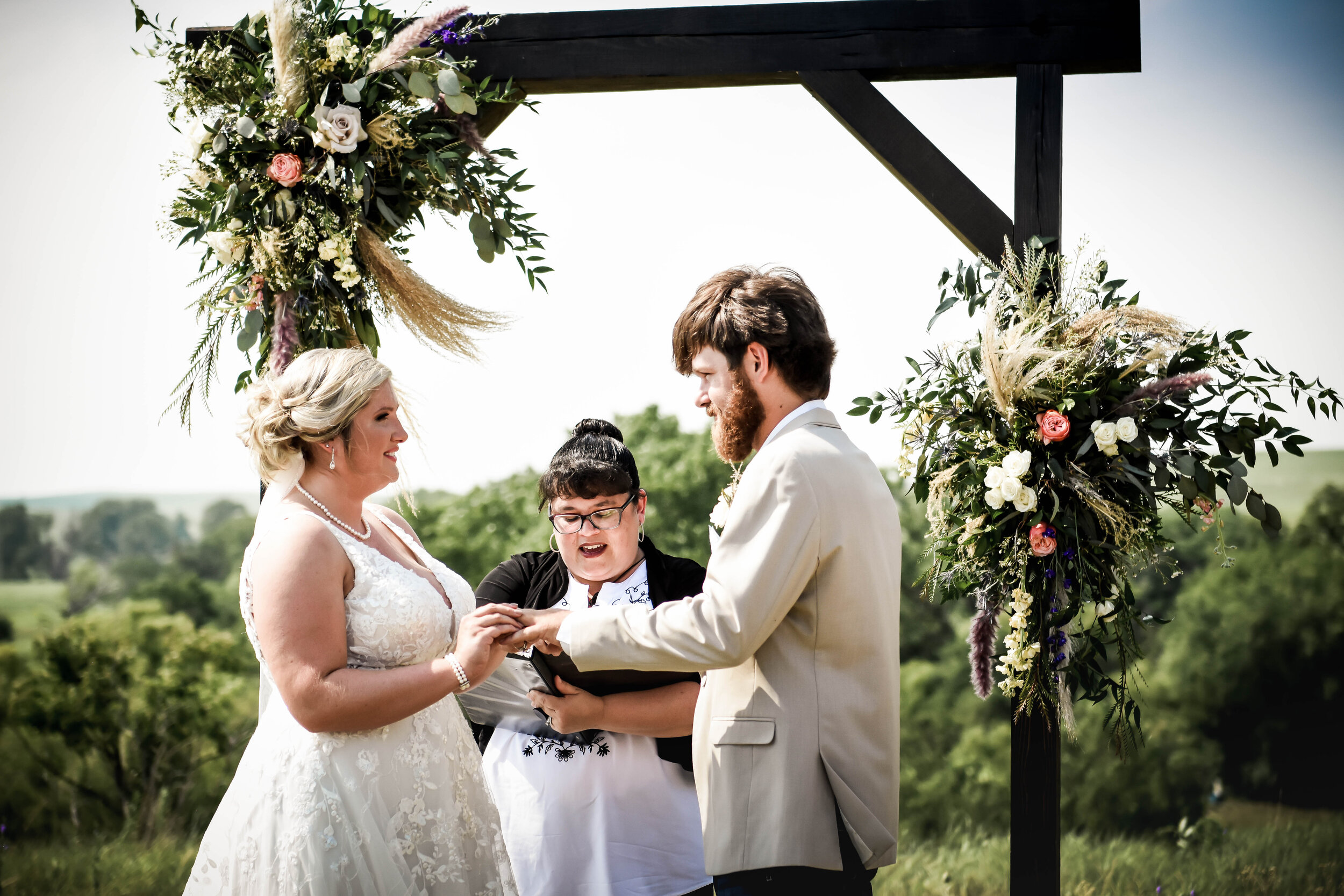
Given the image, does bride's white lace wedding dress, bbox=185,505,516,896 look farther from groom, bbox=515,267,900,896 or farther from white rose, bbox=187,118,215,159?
white rose, bbox=187,118,215,159

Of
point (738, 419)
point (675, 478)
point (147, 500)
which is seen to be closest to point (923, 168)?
point (738, 419)

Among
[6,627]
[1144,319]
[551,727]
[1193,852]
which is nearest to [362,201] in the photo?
[551,727]

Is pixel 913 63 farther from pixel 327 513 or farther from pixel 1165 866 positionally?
pixel 1165 866

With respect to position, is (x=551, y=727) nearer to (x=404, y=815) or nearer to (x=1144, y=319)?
(x=404, y=815)

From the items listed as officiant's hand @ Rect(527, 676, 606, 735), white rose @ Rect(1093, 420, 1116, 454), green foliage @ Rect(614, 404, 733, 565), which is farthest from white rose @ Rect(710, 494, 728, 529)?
green foliage @ Rect(614, 404, 733, 565)

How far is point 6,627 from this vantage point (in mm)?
8508

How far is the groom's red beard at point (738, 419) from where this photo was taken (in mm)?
2355

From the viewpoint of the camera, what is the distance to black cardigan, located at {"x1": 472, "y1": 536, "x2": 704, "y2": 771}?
2650 millimetres

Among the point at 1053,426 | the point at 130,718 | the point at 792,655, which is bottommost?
the point at 130,718

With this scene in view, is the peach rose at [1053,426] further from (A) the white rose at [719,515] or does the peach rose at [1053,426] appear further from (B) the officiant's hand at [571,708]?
(B) the officiant's hand at [571,708]

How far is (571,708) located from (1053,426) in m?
1.45

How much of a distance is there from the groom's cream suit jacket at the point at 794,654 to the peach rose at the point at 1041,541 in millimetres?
666

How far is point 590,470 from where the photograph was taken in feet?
8.63

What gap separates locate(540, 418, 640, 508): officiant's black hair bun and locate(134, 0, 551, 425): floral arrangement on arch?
547 mm
